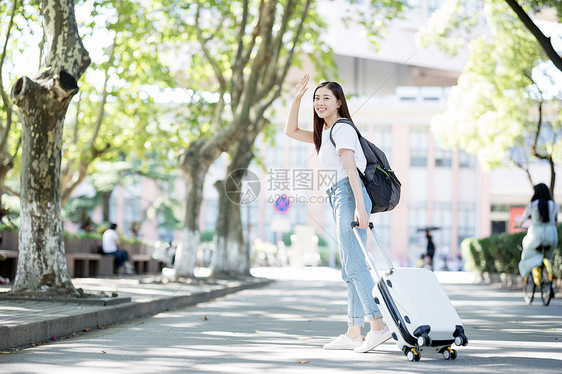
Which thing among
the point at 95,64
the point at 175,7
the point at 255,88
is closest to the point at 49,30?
the point at 255,88

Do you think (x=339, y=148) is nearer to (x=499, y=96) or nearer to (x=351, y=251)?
(x=351, y=251)

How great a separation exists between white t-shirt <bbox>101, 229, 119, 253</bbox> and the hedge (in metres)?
9.88

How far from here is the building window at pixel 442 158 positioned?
193 ft

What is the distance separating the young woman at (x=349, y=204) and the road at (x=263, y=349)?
209 mm

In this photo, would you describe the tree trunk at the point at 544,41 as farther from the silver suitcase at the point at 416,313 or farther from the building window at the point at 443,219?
the building window at the point at 443,219

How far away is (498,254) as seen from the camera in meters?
22.0

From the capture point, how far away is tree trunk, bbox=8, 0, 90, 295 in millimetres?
9805

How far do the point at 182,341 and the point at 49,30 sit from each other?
481 cm

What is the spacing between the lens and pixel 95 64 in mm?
20547

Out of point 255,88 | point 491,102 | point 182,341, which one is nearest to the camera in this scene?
point 182,341

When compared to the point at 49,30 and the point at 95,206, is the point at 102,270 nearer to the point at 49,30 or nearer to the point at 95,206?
the point at 49,30

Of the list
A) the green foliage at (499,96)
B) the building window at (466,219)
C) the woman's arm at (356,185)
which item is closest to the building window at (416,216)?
A: the building window at (466,219)

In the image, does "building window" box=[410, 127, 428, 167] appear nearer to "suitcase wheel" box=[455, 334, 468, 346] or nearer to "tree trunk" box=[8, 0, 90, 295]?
"tree trunk" box=[8, 0, 90, 295]

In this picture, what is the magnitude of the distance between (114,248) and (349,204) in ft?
56.1
